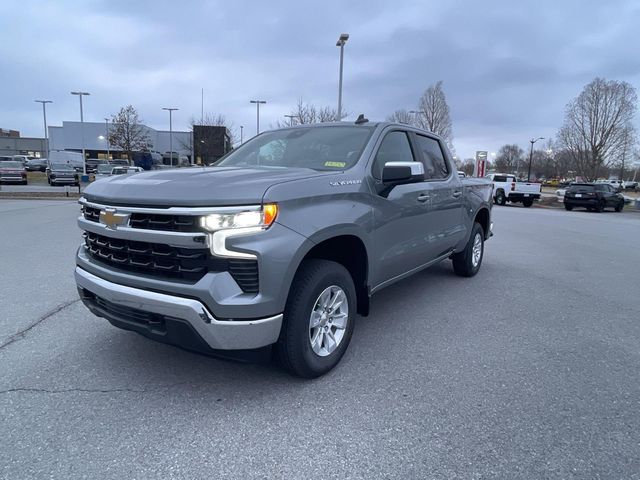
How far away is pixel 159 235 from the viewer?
103 inches

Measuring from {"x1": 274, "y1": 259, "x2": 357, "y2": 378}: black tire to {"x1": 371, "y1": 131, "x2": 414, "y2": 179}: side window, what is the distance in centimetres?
106

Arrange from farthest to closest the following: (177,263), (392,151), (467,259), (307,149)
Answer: (467,259) < (392,151) < (307,149) < (177,263)

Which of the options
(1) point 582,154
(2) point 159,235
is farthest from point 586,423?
(1) point 582,154

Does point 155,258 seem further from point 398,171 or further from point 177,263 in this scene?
point 398,171

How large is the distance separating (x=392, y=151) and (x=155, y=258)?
244cm

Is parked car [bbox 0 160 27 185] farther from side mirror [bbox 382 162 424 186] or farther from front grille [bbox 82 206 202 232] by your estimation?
side mirror [bbox 382 162 424 186]

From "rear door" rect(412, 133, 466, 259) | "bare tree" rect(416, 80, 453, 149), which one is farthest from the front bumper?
"bare tree" rect(416, 80, 453, 149)

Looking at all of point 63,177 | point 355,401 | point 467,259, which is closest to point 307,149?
point 355,401

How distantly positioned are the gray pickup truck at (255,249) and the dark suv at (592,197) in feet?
79.2

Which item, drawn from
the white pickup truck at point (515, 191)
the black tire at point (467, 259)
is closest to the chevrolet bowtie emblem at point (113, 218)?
the black tire at point (467, 259)

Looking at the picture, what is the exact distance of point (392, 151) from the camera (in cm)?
416

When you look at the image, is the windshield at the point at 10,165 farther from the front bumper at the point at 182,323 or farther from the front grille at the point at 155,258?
the front bumper at the point at 182,323

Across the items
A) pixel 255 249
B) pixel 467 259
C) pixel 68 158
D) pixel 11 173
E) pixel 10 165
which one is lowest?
pixel 467 259

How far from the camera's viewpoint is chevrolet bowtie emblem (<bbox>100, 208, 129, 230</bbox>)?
9.17ft
